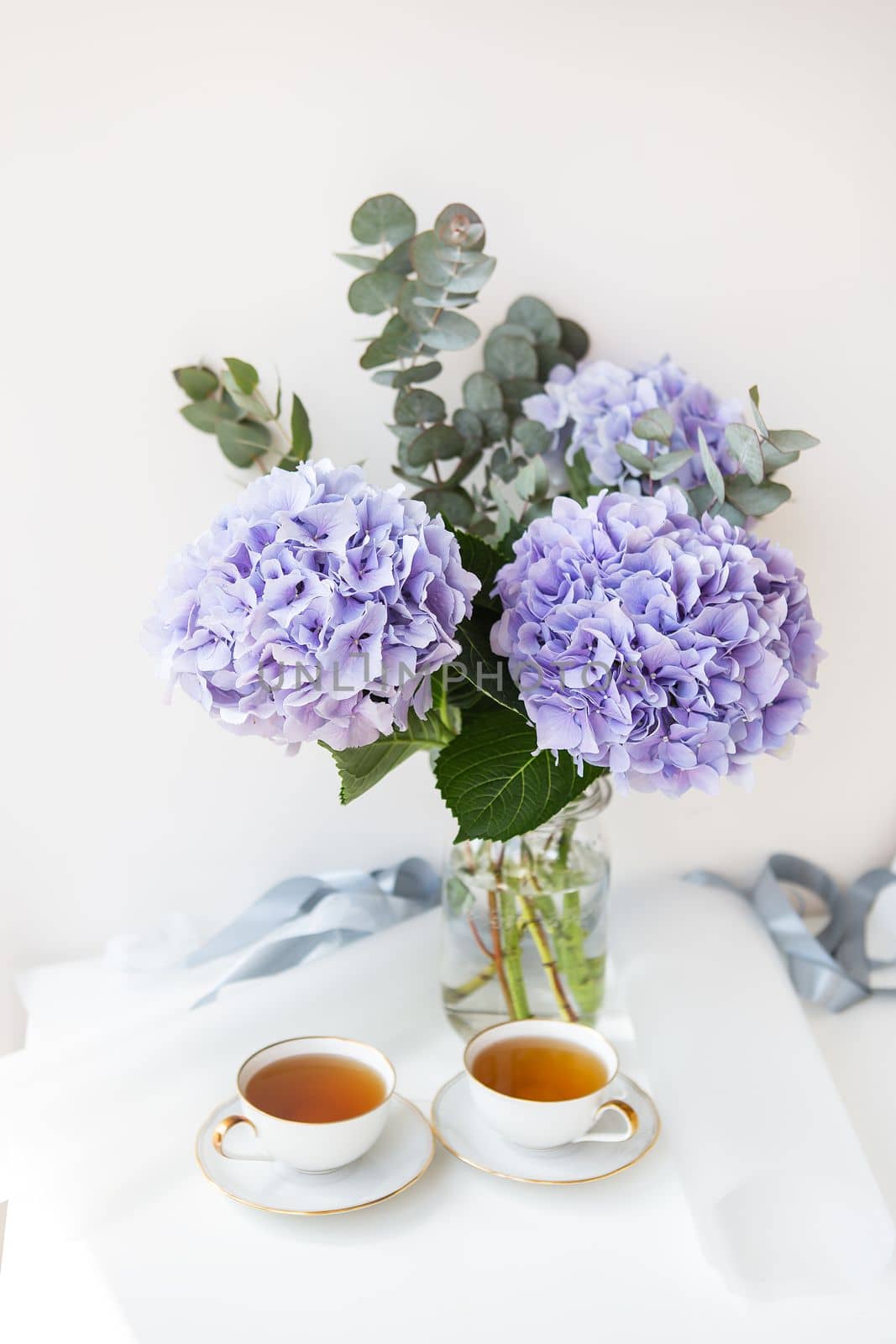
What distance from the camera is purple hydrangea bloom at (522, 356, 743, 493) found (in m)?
0.83

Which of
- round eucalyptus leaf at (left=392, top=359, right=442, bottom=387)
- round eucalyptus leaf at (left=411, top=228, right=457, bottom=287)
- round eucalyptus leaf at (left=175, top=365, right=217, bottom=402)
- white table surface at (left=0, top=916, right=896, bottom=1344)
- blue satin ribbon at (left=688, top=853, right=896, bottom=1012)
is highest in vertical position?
round eucalyptus leaf at (left=411, top=228, right=457, bottom=287)

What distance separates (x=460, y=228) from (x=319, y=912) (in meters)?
0.56

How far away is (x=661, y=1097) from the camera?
0.79 m

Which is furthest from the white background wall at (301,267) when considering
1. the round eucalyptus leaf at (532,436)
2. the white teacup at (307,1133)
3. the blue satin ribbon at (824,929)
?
the white teacup at (307,1133)

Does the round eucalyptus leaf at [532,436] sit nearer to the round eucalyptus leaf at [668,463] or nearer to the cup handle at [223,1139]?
the round eucalyptus leaf at [668,463]

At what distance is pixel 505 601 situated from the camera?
714mm

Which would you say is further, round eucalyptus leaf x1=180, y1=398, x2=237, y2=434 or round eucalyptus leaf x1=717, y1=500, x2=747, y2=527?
round eucalyptus leaf x1=180, y1=398, x2=237, y2=434

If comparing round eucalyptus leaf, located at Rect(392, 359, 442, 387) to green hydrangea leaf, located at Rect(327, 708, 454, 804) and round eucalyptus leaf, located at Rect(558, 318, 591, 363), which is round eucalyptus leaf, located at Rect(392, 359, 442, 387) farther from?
green hydrangea leaf, located at Rect(327, 708, 454, 804)

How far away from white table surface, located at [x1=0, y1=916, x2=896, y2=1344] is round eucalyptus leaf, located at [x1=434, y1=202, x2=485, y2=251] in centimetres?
64

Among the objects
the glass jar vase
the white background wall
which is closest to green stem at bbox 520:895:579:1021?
the glass jar vase

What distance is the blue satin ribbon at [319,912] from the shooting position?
0.95 m

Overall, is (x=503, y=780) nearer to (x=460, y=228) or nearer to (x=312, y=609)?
(x=312, y=609)

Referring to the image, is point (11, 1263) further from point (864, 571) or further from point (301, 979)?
point (864, 571)

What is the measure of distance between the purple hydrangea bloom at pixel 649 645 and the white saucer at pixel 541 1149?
25 centimetres
